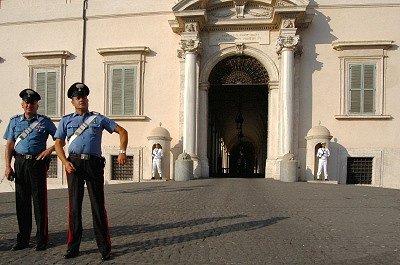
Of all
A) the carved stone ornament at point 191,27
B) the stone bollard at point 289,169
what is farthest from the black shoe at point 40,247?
the carved stone ornament at point 191,27

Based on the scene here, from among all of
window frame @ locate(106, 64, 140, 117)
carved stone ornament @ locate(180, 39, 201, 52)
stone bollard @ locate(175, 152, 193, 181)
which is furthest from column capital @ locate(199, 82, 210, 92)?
stone bollard @ locate(175, 152, 193, 181)

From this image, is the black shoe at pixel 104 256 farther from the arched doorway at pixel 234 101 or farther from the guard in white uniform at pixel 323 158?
the arched doorway at pixel 234 101

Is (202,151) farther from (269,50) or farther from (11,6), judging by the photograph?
(11,6)

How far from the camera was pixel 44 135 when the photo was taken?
5070 mm

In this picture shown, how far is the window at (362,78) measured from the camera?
15906 millimetres

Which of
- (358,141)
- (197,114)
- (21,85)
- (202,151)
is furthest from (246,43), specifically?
(21,85)

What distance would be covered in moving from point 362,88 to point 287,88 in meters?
2.81

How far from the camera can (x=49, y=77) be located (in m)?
18.2

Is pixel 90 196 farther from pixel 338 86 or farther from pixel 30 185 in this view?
pixel 338 86

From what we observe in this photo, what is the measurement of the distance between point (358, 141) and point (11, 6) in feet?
49.9

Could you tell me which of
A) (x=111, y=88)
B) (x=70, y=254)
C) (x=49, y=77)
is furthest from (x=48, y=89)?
(x=70, y=254)

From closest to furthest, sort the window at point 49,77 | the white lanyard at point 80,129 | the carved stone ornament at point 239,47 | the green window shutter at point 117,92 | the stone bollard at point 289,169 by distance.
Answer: the white lanyard at point 80,129 < the stone bollard at point 289,169 < the carved stone ornament at point 239,47 < the green window shutter at point 117,92 < the window at point 49,77

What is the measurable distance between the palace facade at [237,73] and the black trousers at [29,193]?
10731 mm

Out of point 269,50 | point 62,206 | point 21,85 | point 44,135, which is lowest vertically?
point 62,206
